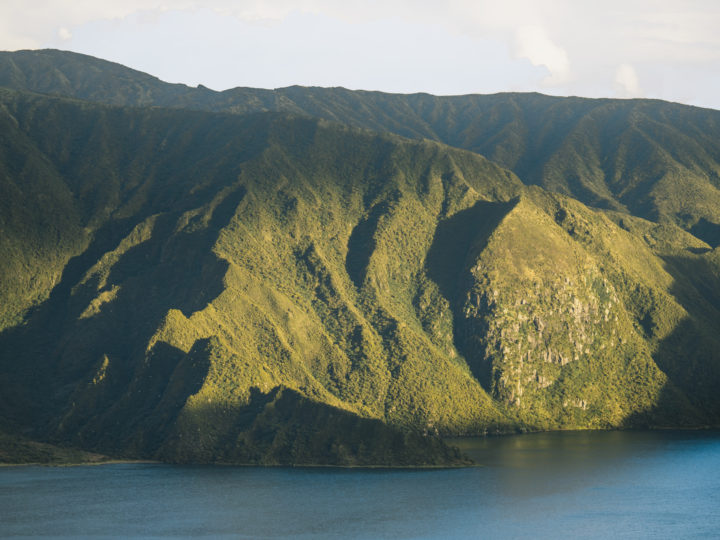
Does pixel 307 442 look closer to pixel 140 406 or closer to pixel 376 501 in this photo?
pixel 376 501

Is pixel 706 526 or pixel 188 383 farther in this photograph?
pixel 188 383

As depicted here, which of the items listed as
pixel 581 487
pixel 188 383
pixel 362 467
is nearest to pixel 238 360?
pixel 188 383

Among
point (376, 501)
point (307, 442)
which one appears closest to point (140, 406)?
point (307, 442)

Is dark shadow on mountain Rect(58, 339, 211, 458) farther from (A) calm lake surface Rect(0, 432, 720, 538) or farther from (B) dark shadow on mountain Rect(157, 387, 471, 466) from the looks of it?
(A) calm lake surface Rect(0, 432, 720, 538)

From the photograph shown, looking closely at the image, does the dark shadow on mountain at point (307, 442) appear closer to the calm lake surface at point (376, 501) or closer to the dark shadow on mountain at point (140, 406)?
the calm lake surface at point (376, 501)

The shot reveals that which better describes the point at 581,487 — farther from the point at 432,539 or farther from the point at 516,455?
the point at 432,539

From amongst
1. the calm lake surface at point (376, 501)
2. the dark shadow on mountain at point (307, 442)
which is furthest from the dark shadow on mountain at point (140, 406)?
the calm lake surface at point (376, 501)

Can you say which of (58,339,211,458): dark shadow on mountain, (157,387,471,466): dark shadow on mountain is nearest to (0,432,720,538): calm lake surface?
(157,387,471,466): dark shadow on mountain
